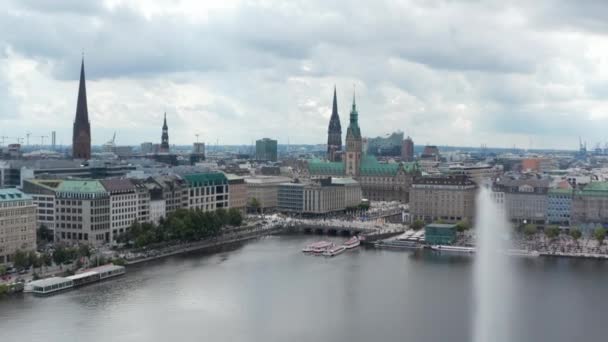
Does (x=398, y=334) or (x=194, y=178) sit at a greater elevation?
(x=194, y=178)

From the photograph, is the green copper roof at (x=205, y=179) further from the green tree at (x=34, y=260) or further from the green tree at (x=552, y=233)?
the green tree at (x=552, y=233)

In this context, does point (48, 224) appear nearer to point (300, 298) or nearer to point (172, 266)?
point (172, 266)

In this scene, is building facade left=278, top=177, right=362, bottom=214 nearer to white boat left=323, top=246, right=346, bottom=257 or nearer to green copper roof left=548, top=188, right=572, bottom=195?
green copper roof left=548, top=188, right=572, bottom=195

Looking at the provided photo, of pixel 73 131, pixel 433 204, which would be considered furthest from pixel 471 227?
pixel 73 131

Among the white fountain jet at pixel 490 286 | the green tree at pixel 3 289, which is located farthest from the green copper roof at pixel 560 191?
the green tree at pixel 3 289

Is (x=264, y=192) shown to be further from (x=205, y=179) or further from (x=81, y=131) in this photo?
(x=81, y=131)

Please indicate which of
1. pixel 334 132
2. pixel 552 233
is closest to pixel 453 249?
pixel 552 233
